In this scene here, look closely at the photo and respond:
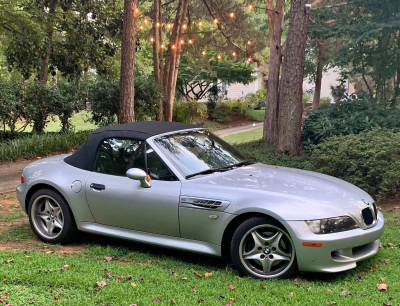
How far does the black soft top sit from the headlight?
2142mm

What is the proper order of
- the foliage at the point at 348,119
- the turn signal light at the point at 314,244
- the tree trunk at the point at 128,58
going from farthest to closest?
the tree trunk at the point at 128,58, the foliage at the point at 348,119, the turn signal light at the point at 314,244

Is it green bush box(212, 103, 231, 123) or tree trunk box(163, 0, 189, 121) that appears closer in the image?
tree trunk box(163, 0, 189, 121)

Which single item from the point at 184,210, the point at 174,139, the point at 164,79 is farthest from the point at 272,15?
the point at 184,210

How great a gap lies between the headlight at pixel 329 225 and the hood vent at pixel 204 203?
841mm

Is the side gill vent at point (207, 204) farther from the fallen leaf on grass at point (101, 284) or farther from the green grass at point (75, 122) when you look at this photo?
the green grass at point (75, 122)

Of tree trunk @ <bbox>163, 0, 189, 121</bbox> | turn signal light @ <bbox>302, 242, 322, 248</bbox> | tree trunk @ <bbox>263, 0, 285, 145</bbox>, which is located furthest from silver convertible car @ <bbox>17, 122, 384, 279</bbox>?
tree trunk @ <bbox>163, 0, 189, 121</bbox>

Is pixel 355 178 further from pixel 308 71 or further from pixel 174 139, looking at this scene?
pixel 308 71

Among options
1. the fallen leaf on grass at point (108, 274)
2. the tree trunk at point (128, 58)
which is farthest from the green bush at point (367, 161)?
the tree trunk at point (128, 58)

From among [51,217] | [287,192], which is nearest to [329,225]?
[287,192]

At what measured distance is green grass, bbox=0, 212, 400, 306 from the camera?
3.61 m

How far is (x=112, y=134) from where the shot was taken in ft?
17.1

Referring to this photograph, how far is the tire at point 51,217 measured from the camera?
5.21 metres

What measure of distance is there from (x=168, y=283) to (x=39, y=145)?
29.7 feet

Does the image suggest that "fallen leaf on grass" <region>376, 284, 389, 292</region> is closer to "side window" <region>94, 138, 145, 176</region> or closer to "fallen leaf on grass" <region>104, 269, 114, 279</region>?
"fallen leaf on grass" <region>104, 269, 114, 279</region>
